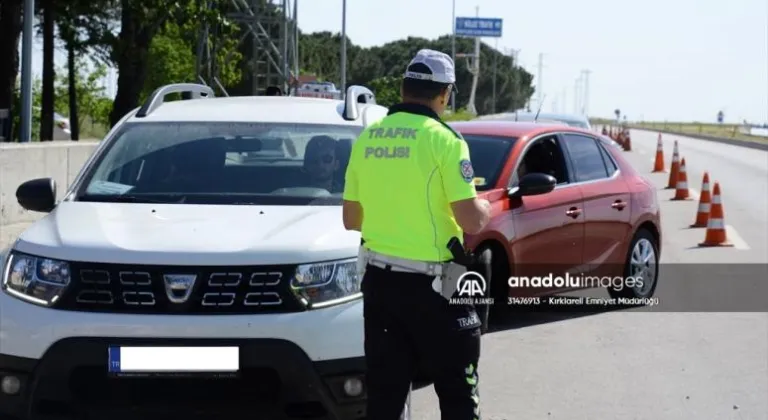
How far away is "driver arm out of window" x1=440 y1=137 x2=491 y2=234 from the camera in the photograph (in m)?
4.36

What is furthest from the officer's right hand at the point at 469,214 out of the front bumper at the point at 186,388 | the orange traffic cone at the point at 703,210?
the orange traffic cone at the point at 703,210

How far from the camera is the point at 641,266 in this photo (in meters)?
10.4

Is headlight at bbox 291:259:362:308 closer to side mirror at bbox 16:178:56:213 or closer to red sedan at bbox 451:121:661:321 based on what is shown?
side mirror at bbox 16:178:56:213

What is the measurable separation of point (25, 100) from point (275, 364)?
15.8 metres

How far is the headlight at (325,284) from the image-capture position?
18.1ft

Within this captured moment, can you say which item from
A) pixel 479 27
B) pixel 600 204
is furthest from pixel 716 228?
pixel 479 27

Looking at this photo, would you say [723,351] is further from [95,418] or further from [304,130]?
[95,418]

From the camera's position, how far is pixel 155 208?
6348 mm

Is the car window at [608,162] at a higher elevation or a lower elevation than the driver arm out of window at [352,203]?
lower

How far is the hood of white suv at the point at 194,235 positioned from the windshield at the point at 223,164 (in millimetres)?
272

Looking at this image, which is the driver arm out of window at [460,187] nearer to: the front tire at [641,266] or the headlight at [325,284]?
the headlight at [325,284]

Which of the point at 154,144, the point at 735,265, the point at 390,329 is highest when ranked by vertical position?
the point at 154,144

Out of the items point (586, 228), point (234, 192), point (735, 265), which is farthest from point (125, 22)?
point (234, 192)

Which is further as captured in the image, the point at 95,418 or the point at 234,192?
the point at 234,192
